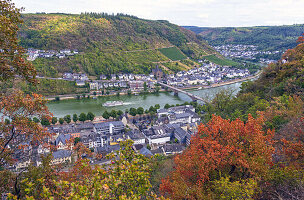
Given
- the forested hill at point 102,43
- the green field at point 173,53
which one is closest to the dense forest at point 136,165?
the forested hill at point 102,43

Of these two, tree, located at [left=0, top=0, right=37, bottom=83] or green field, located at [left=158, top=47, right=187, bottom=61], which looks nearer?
tree, located at [left=0, top=0, right=37, bottom=83]

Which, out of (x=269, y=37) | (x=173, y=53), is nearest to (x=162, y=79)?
(x=173, y=53)

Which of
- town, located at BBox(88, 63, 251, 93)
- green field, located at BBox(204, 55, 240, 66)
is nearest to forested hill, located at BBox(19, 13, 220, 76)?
town, located at BBox(88, 63, 251, 93)

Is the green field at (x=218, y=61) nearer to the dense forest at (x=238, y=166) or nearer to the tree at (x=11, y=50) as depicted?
the dense forest at (x=238, y=166)

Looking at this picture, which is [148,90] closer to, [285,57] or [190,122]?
[190,122]

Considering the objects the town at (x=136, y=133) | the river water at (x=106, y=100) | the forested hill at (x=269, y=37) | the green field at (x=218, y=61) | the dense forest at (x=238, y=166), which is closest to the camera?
the dense forest at (x=238, y=166)

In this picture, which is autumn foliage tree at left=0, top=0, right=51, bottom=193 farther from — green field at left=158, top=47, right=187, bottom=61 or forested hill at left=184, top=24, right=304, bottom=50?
forested hill at left=184, top=24, right=304, bottom=50

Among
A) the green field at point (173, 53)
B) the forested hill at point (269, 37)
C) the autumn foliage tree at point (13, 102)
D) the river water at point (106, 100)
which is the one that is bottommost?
the river water at point (106, 100)

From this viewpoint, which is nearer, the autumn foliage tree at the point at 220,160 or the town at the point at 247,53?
the autumn foliage tree at the point at 220,160
